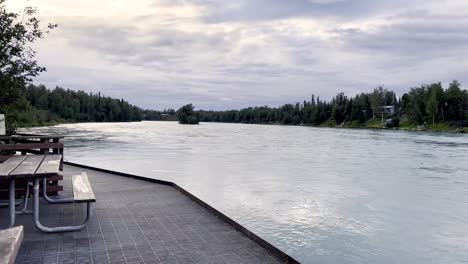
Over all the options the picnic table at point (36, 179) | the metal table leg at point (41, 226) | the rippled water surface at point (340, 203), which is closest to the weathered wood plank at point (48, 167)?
the picnic table at point (36, 179)

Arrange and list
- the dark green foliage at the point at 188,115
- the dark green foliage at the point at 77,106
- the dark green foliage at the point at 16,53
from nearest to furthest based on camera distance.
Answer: the dark green foliage at the point at 16,53 → the dark green foliage at the point at 77,106 → the dark green foliage at the point at 188,115

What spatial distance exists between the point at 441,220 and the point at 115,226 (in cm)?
860

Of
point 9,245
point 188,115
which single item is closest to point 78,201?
point 9,245

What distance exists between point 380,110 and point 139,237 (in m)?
108

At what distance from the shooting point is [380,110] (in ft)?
341

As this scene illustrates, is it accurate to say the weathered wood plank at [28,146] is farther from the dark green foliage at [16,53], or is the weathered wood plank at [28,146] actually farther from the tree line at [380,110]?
the tree line at [380,110]

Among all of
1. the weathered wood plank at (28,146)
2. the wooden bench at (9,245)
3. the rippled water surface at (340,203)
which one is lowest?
the rippled water surface at (340,203)

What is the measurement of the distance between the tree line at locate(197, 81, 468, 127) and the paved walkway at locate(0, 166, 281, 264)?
273ft

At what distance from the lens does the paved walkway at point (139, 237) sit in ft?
12.8

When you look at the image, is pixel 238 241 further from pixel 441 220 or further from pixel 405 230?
pixel 441 220

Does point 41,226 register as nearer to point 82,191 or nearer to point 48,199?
point 82,191

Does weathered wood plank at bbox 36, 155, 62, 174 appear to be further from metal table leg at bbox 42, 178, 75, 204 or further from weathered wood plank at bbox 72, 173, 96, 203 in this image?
metal table leg at bbox 42, 178, 75, 204

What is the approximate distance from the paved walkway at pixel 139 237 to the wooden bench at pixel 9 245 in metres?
1.19

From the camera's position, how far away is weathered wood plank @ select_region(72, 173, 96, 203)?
14.3 ft
